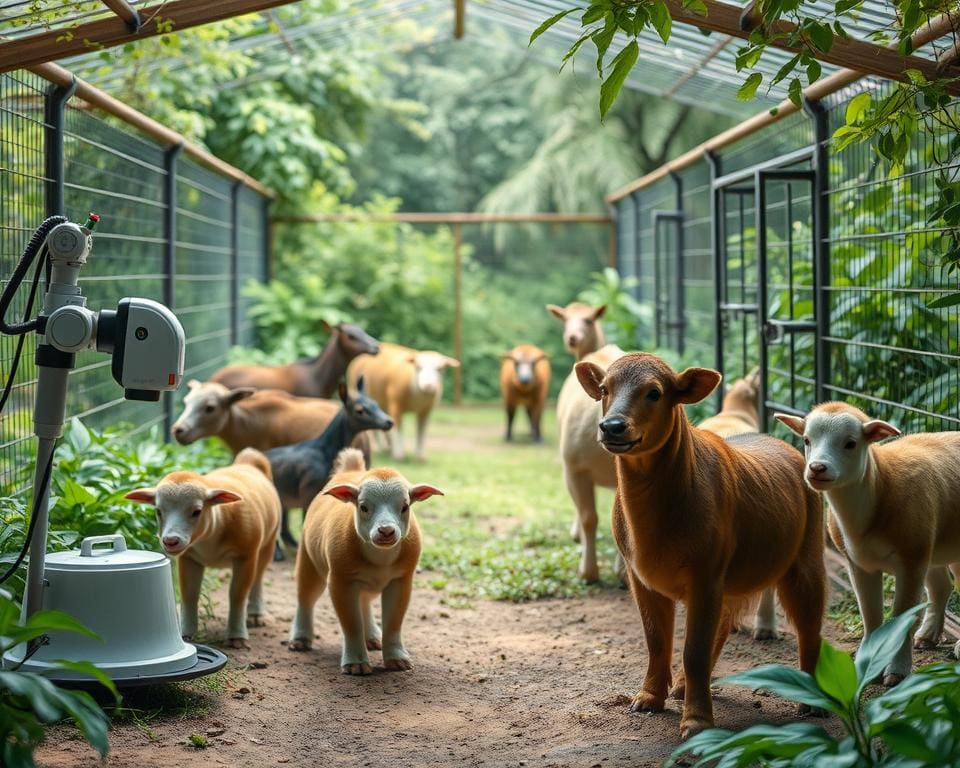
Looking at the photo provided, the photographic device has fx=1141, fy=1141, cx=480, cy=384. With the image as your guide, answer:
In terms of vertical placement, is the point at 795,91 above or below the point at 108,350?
above

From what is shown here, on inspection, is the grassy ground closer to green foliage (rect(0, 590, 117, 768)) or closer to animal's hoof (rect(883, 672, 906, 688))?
animal's hoof (rect(883, 672, 906, 688))

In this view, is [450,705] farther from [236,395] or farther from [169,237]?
[169,237]

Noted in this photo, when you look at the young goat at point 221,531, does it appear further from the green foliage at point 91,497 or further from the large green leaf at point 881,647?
the large green leaf at point 881,647

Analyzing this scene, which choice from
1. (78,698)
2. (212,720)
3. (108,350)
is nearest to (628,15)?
(108,350)

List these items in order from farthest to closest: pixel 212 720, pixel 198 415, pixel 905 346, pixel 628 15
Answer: pixel 198 415 < pixel 905 346 < pixel 212 720 < pixel 628 15

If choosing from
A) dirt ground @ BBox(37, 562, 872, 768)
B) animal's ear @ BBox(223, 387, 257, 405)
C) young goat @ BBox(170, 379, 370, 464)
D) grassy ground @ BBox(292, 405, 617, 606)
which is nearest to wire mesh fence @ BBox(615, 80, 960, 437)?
dirt ground @ BBox(37, 562, 872, 768)

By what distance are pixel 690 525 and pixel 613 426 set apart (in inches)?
20.3

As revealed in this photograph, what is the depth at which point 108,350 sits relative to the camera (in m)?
4.04

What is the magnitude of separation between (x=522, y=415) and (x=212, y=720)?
39.4ft

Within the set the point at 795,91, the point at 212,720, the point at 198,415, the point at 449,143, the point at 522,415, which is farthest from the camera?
the point at 449,143

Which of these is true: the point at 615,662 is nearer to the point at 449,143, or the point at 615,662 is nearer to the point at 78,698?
the point at 78,698

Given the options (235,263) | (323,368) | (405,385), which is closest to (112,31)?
(323,368)

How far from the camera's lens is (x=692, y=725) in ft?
13.3

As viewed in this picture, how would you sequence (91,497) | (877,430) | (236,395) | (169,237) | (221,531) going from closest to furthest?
(877,430) → (221,531) → (91,497) → (236,395) → (169,237)
